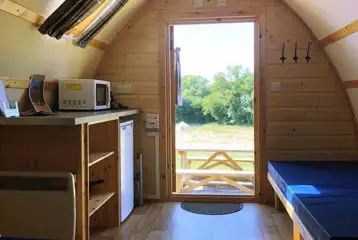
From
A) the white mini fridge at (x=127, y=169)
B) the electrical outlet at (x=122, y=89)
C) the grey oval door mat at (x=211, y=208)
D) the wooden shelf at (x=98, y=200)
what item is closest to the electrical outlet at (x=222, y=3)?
the electrical outlet at (x=122, y=89)

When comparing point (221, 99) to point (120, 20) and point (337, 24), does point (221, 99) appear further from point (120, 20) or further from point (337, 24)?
point (337, 24)

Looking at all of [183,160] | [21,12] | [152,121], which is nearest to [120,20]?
[152,121]

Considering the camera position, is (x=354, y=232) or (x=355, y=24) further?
(x=355, y=24)

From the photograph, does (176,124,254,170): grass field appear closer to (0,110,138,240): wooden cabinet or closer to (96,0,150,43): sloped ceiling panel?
(96,0,150,43): sloped ceiling panel

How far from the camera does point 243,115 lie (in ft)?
15.1

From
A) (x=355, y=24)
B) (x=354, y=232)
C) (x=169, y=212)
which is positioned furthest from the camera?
Answer: (x=169, y=212)

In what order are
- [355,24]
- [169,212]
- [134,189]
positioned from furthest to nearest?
[134,189]
[169,212]
[355,24]

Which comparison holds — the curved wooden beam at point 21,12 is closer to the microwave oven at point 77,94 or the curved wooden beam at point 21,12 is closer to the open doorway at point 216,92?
the microwave oven at point 77,94

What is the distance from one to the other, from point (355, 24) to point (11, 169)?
283cm

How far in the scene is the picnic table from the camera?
4.86 metres

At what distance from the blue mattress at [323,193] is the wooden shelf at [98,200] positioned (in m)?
1.52

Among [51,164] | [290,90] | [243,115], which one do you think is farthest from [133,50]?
[51,164]

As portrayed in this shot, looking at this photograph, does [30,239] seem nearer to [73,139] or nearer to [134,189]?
[73,139]

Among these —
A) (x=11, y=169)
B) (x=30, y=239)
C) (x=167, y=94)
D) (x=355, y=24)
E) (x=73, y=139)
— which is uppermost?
(x=355, y=24)
